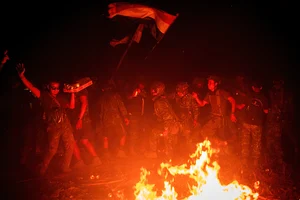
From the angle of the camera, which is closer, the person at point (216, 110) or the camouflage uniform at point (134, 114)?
the person at point (216, 110)

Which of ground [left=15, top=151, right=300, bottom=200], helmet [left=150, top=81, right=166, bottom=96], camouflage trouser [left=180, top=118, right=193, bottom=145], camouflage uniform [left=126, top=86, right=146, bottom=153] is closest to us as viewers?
ground [left=15, top=151, right=300, bottom=200]

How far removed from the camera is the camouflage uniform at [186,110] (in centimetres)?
808

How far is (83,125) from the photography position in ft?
24.8

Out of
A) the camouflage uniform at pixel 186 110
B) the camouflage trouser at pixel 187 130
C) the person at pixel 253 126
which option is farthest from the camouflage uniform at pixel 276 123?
the camouflage trouser at pixel 187 130

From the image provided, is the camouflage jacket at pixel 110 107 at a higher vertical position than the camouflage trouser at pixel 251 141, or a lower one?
higher

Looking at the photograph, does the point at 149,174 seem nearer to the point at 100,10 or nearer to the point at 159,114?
the point at 159,114

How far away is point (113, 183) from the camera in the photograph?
6.67 meters

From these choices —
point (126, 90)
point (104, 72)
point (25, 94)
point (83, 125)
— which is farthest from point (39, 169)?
point (104, 72)

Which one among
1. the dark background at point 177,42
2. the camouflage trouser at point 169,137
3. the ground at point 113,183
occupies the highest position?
the dark background at point 177,42


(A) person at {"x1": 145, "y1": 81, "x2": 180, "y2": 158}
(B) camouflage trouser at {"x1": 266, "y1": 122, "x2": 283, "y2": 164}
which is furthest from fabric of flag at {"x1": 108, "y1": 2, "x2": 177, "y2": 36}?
(B) camouflage trouser at {"x1": 266, "y1": 122, "x2": 283, "y2": 164}

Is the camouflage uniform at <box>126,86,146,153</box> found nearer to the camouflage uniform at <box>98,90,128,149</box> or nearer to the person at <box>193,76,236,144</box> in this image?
the camouflage uniform at <box>98,90,128,149</box>

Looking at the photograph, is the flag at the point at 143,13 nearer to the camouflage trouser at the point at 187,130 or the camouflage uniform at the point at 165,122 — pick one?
the camouflage uniform at the point at 165,122

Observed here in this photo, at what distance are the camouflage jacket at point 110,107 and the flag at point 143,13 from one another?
8.09 ft

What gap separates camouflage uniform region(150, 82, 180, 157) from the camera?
7914mm
